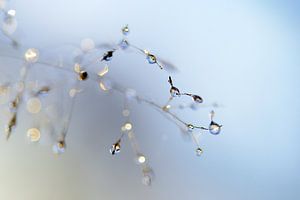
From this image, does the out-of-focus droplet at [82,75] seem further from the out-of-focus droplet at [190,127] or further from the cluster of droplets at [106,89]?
the out-of-focus droplet at [190,127]

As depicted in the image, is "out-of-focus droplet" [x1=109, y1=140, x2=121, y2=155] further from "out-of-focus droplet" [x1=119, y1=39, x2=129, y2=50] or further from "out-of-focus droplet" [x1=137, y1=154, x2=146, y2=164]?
"out-of-focus droplet" [x1=119, y1=39, x2=129, y2=50]

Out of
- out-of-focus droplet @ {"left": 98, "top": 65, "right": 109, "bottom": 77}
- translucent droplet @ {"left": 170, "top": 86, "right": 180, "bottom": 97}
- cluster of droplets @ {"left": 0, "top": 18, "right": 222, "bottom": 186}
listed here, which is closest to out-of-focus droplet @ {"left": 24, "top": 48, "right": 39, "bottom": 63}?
cluster of droplets @ {"left": 0, "top": 18, "right": 222, "bottom": 186}

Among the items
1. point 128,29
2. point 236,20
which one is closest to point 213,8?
point 236,20

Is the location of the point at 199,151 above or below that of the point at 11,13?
below

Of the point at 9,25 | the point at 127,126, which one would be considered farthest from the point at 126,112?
the point at 9,25

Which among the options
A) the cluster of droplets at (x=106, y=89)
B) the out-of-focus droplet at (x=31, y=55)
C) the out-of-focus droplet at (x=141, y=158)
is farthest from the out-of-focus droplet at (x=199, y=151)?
the out-of-focus droplet at (x=31, y=55)

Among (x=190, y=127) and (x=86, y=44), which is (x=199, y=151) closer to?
(x=190, y=127)
